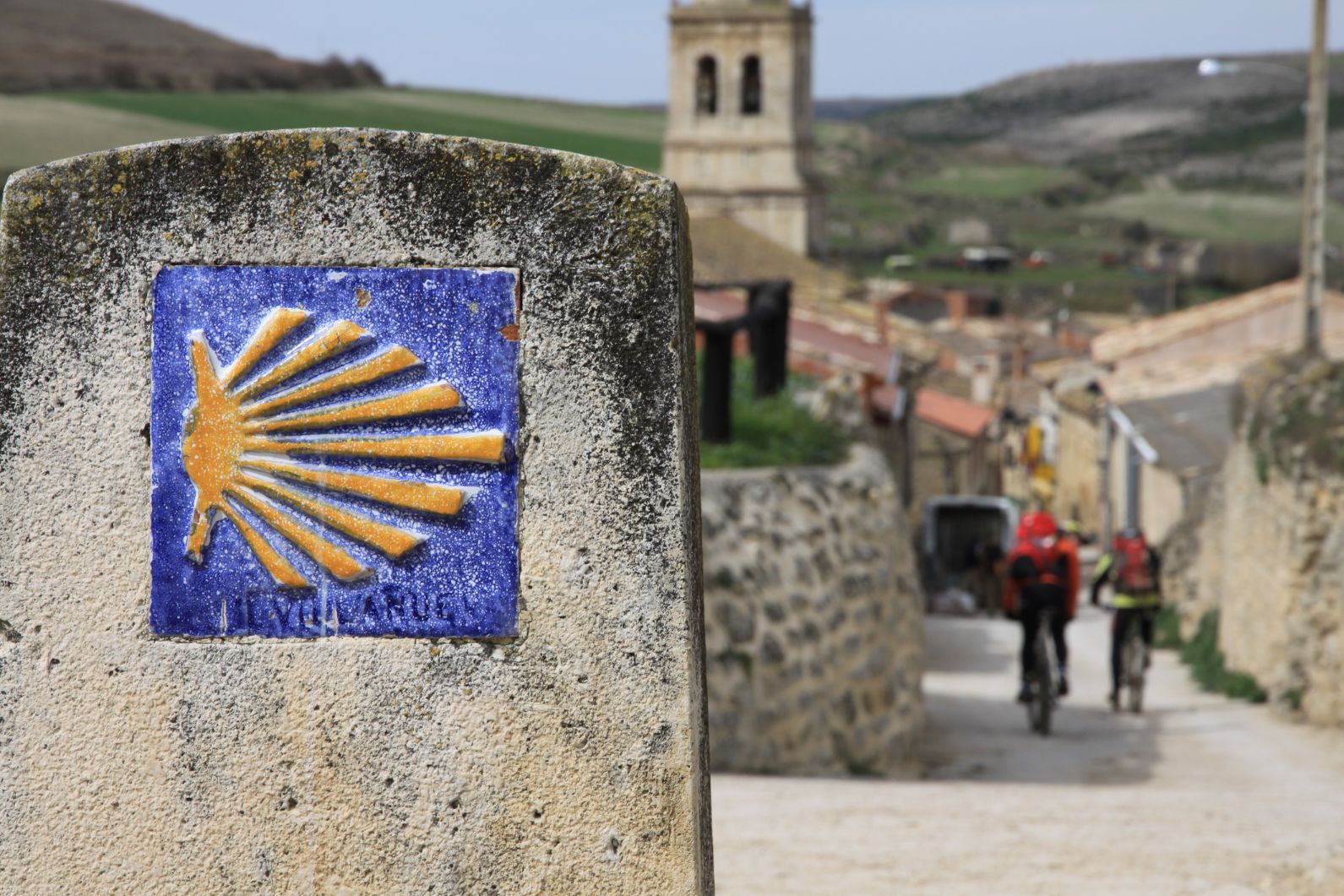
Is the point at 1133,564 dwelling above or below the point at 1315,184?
below

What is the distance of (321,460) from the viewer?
298 centimetres

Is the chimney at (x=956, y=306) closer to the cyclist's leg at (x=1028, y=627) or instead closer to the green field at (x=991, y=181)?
the green field at (x=991, y=181)

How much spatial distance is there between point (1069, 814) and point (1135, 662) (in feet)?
14.7

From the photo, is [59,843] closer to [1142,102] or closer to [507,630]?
[507,630]

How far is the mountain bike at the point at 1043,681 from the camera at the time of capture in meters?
9.88

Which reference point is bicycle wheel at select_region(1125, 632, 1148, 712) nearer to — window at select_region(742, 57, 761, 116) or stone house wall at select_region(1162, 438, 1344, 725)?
stone house wall at select_region(1162, 438, 1344, 725)

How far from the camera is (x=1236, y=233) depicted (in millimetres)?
76938

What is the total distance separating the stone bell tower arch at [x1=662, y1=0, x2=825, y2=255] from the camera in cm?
5841

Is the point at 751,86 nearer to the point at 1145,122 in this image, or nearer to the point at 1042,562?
the point at 1042,562

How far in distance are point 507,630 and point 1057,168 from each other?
114 meters

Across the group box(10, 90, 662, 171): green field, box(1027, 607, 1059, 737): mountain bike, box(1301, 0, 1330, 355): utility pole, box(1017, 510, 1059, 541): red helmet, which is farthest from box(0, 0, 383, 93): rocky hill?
box(1027, 607, 1059, 737): mountain bike

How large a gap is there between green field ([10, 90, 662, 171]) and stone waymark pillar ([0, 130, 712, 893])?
398mm

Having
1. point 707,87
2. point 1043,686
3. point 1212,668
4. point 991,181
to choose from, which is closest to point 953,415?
point 1212,668

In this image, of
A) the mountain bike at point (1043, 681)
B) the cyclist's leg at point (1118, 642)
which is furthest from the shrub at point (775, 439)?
the cyclist's leg at point (1118, 642)
